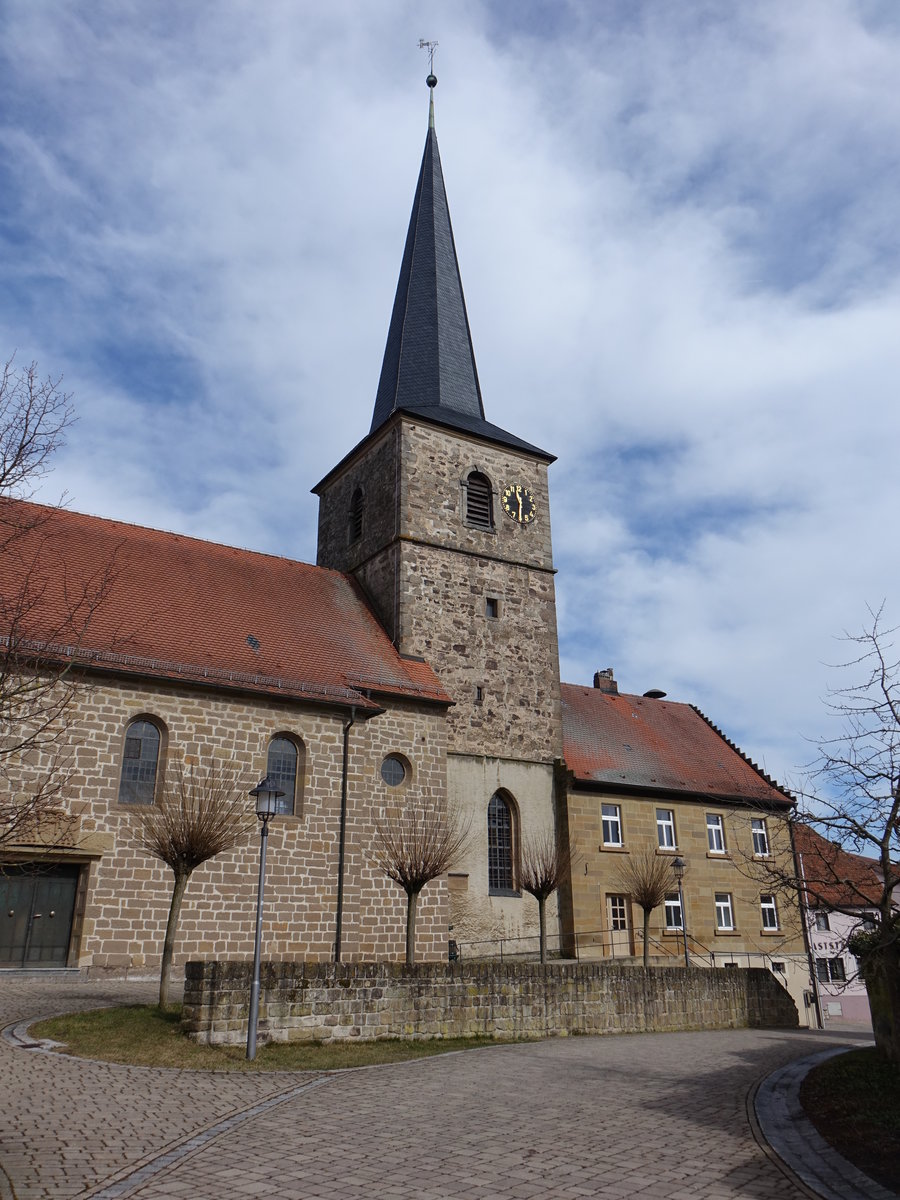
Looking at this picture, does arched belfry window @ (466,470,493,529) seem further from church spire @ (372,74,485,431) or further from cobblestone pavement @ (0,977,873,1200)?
cobblestone pavement @ (0,977,873,1200)

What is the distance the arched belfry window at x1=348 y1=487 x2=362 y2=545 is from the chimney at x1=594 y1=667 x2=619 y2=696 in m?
10.7

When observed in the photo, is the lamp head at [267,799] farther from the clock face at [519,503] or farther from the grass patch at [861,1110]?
the clock face at [519,503]

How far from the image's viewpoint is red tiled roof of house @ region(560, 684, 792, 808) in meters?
25.6

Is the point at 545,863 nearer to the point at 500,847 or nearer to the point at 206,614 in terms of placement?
the point at 500,847

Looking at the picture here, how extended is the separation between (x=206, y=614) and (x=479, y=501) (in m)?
8.71

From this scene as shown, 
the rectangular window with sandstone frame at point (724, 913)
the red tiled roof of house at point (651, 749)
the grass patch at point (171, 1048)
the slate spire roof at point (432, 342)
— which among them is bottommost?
the grass patch at point (171, 1048)

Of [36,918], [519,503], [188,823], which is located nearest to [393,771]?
[188,823]

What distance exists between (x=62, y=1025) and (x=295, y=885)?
7.17 metres

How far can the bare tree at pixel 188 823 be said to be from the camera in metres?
13.4

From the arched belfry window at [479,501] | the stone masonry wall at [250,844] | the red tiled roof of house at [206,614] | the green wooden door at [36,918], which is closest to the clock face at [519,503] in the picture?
the arched belfry window at [479,501]

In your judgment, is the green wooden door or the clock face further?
the clock face

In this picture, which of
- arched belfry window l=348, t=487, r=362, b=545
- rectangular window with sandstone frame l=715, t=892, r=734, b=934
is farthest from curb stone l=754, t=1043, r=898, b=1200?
arched belfry window l=348, t=487, r=362, b=545

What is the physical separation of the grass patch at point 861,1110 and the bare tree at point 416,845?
22.3 feet

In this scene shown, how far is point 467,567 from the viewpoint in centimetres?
2430
